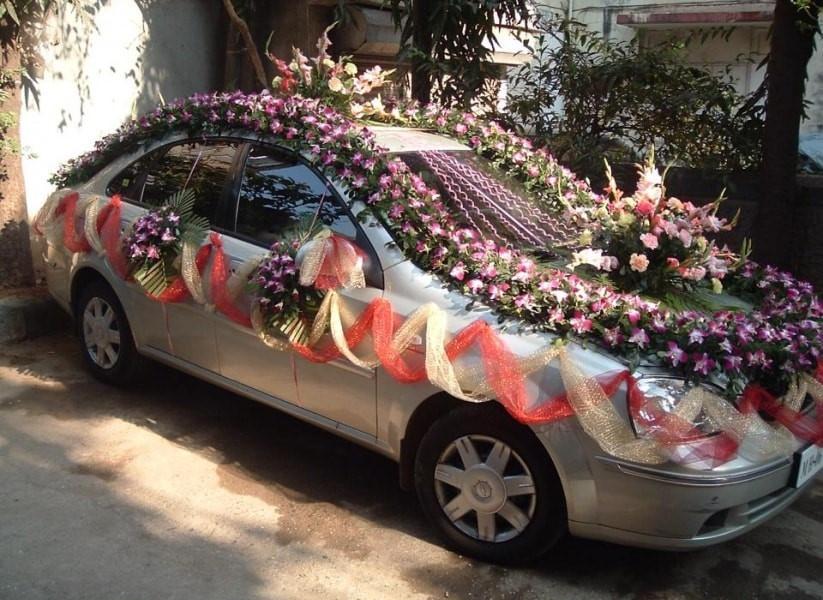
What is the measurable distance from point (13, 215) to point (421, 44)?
3390 mm

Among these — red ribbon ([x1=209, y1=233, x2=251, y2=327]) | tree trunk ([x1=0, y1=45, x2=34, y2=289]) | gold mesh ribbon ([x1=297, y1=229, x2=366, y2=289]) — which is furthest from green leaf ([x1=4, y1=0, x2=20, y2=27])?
gold mesh ribbon ([x1=297, y1=229, x2=366, y2=289])

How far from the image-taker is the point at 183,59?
23.7 ft

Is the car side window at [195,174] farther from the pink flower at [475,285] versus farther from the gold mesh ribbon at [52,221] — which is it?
the pink flower at [475,285]

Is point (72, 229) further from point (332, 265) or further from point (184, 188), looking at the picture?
point (332, 265)

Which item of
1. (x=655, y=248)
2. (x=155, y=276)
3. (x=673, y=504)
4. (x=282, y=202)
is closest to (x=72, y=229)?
(x=155, y=276)

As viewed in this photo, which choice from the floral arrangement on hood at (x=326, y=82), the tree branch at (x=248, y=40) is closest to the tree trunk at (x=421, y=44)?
the tree branch at (x=248, y=40)

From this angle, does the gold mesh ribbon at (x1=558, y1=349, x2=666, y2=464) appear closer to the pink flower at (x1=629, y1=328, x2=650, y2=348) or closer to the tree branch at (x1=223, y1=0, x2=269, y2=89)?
the pink flower at (x1=629, y1=328, x2=650, y2=348)

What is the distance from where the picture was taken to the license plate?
10.00ft

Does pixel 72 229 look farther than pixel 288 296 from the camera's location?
Yes

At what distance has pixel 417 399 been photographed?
3.27 metres

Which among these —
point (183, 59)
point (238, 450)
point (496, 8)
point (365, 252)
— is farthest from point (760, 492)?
point (183, 59)

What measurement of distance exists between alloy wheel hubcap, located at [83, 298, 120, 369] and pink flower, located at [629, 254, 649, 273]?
9.69 ft

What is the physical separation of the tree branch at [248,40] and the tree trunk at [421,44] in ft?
4.14

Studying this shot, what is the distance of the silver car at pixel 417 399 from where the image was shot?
287 cm
